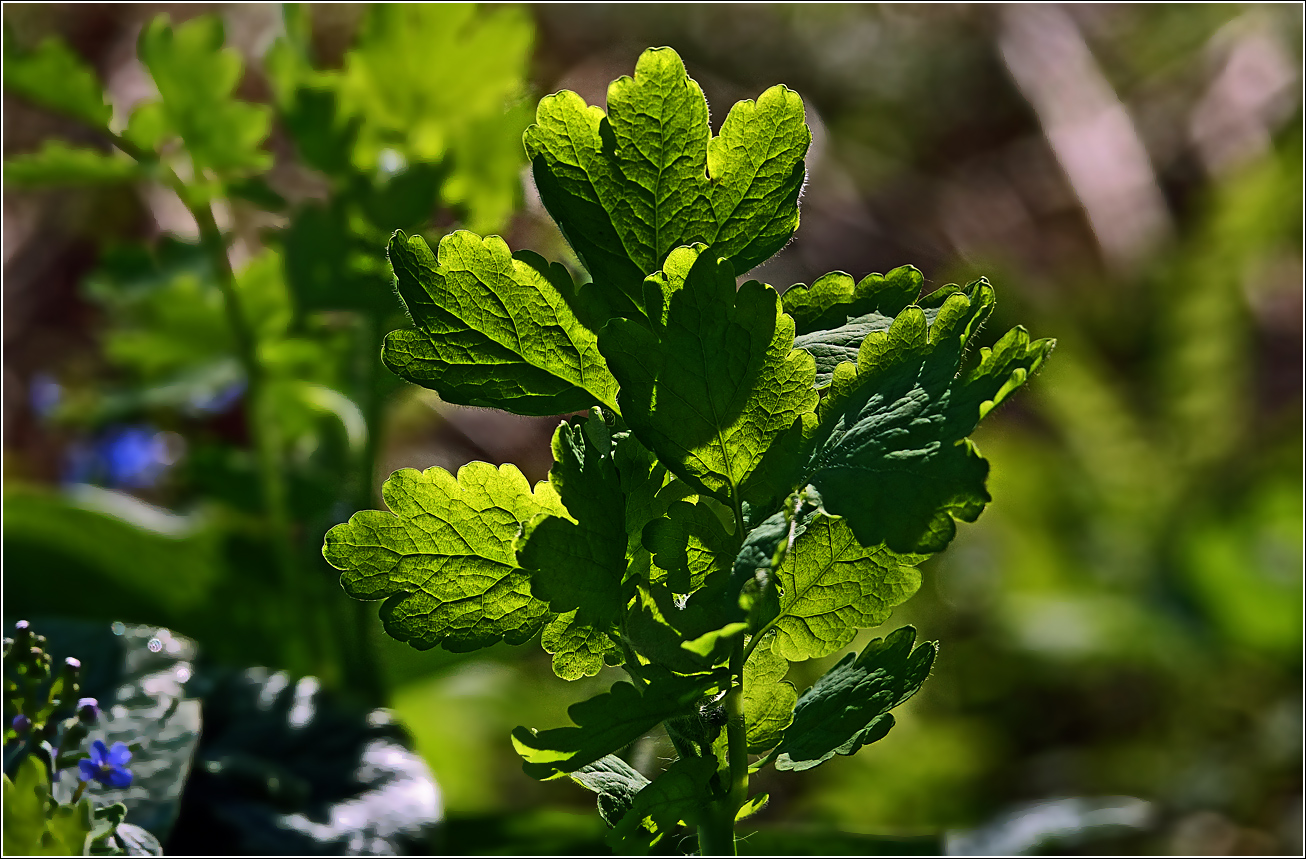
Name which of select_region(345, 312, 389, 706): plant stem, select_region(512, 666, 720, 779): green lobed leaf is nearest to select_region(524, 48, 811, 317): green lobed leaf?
select_region(512, 666, 720, 779): green lobed leaf

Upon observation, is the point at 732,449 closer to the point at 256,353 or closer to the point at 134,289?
the point at 256,353

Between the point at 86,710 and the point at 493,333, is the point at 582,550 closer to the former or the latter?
the point at 493,333

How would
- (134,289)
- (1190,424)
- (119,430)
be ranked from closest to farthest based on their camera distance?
(134,289), (119,430), (1190,424)

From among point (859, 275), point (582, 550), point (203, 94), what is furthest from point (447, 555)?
point (859, 275)

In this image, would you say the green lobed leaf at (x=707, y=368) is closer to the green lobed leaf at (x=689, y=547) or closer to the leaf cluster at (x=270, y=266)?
the green lobed leaf at (x=689, y=547)

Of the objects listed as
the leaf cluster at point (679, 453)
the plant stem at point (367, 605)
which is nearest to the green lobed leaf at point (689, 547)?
the leaf cluster at point (679, 453)

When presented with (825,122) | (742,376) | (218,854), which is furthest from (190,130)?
(825,122)
